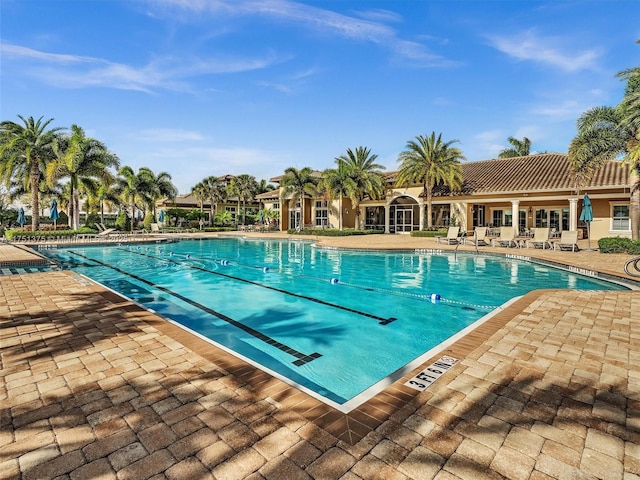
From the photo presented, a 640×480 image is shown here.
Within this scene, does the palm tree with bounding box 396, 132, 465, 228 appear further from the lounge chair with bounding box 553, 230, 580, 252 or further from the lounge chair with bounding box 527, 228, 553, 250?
the lounge chair with bounding box 553, 230, 580, 252

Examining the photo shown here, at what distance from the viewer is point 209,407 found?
302cm

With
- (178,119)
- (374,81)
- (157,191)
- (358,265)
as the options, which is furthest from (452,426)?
(157,191)

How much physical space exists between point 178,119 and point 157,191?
76.2ft

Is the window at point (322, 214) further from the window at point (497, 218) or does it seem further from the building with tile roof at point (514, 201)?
the window at point (497, 218)

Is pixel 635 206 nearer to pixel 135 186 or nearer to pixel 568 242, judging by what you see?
pixel 568 242

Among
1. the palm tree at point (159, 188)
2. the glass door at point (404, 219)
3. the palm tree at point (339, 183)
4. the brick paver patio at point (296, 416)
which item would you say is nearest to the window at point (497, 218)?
the glass door at point (404, 219)

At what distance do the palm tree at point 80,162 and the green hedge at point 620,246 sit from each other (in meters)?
30.9

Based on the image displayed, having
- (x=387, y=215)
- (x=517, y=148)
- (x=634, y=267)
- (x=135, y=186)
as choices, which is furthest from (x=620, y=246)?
(x=135, y=186)

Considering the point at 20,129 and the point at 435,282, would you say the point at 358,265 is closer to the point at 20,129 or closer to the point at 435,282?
the point at 435,282

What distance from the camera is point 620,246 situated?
1539 cm

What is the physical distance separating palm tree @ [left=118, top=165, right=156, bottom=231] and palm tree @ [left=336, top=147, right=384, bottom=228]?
22.7 metres

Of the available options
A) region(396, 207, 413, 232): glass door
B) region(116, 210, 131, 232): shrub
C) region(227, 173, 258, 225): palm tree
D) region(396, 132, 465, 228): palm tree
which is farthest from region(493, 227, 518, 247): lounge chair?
region(116, 210, 131, 232): shrub

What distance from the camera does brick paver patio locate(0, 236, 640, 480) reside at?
2.31 metres

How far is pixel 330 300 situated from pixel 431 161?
72.2ft
